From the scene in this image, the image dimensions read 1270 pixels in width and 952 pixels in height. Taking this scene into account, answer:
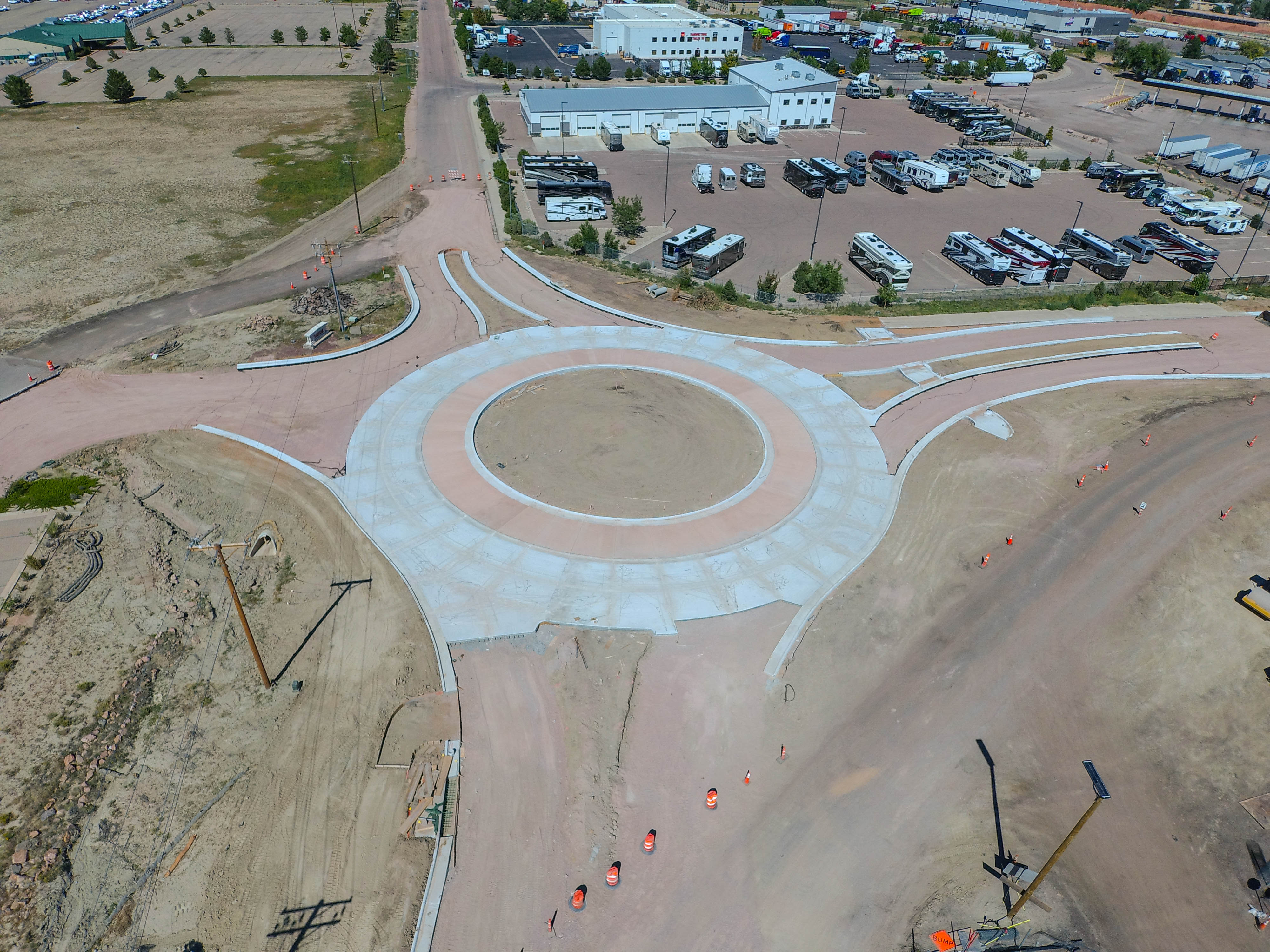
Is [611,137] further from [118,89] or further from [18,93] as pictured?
[18,93]

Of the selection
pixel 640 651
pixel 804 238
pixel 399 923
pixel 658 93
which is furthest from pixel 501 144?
pixel 399 923

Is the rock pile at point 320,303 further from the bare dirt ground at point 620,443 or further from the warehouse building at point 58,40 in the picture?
the warehouse building at point 58,40

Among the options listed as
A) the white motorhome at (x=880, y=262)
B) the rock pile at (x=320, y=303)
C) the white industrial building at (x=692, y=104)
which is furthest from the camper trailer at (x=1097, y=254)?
the rock pile at (x=320, y=303)

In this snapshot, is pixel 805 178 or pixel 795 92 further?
pixel 795 92

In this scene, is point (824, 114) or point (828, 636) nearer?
point (828, 636)

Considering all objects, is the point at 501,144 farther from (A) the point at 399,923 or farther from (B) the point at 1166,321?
(A) the point at 399,923

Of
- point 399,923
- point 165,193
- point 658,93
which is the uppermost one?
point 658,93

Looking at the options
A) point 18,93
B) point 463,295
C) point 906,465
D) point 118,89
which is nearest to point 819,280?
point 906,465

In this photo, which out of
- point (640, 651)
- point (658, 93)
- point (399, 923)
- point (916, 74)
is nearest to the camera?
point (399, 923)
